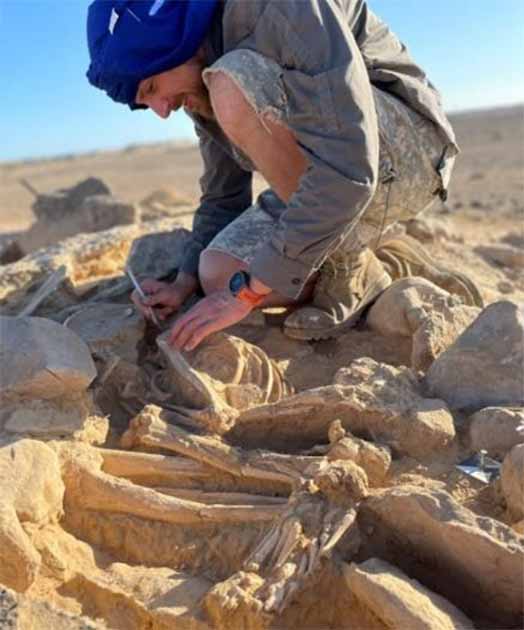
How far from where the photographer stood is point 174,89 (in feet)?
9.21

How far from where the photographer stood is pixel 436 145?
10.2 feet

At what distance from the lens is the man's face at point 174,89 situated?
276cm

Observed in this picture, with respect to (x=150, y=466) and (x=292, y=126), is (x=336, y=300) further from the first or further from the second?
(x=150, y=466)

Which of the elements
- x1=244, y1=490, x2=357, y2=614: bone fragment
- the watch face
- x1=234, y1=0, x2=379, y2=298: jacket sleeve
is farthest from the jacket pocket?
x1=244, y1=490, x2=357, y2=614: bone fragment

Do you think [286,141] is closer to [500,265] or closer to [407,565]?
[407,565]

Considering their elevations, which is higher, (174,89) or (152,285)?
(174,89)

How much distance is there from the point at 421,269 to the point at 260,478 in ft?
5.21

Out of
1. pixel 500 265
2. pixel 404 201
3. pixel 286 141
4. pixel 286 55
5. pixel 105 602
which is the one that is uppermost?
pixel 286 55

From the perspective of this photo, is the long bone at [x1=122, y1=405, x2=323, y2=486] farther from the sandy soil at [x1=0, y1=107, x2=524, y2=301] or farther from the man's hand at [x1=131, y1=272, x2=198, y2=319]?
the sandy soil at [x1=0, y1=107, x2=524, y2=301]

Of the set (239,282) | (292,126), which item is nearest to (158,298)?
(239,282)

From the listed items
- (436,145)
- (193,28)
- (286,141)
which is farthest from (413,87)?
(193,28)

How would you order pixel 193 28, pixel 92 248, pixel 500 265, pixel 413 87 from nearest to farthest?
pixel 193 28
pixel 413 87
pixel 92 248
pixel 500 265

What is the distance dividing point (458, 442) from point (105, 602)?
1.11 m

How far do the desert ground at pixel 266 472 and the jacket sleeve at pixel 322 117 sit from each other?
0.49 meters
